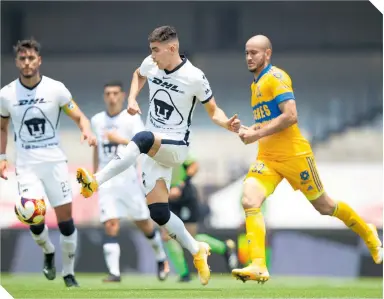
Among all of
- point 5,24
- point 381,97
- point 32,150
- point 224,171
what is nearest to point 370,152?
point 381,97

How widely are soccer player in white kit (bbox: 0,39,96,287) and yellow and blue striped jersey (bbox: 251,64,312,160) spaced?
7.04 feet

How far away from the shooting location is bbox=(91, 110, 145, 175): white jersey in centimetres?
1349

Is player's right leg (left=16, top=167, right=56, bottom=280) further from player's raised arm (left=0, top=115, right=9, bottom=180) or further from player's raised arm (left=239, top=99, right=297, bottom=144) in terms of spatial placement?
player's raised arm (left=239, top=99, right=297, bottom=144)

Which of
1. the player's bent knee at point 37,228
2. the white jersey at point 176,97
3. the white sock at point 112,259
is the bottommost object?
the white sock at point 112,259

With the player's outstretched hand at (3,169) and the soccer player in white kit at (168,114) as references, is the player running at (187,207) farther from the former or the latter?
the soccer player in white kit at (168,114)

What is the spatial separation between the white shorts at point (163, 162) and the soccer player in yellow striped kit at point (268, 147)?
2.17 ft

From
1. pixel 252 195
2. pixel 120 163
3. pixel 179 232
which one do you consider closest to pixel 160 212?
pixel 179 232

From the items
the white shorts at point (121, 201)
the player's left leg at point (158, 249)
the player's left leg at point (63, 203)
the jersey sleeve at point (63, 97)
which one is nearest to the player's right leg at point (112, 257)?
the white shorts at point (121, 201)

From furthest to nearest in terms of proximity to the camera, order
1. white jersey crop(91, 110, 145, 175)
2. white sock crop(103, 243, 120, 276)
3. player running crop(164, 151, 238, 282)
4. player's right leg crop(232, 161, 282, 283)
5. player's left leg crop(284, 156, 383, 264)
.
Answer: player running crop(164, 151, 238, 282)
white jersey crop(91, 110, 145, 175)
white sock crop(103, 243, 120, 276)
player's left leg crop(284, 156, 383, 264)
player's right leg crop(232, 161, 282, 283)

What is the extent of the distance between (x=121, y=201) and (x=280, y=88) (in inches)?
180

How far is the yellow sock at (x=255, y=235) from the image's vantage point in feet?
31.2

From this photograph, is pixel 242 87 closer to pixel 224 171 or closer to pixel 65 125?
pixel 224 171

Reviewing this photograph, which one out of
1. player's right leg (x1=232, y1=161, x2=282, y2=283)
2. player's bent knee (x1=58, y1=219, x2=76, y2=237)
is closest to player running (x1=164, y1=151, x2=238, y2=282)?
player's bent knee (x1=58, y1=219, x2=76, y2=237)

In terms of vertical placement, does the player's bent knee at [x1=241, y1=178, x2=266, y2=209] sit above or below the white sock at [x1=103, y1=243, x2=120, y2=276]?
above
